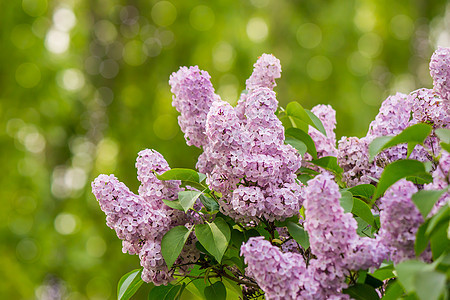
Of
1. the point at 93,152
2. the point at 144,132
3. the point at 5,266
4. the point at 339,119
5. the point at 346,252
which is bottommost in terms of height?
the point at 5,266

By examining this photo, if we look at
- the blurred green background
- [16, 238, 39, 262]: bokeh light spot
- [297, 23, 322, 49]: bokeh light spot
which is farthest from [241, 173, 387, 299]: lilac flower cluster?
[297, 23, 322, 49]: bokeh light spot

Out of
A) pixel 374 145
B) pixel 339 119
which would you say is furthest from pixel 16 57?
pixel 374 145

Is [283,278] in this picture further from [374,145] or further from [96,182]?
[96,182]

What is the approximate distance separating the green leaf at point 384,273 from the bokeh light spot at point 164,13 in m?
4.42

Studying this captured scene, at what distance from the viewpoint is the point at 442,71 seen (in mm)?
908

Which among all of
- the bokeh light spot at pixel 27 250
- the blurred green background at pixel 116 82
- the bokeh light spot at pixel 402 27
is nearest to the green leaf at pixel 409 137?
the blurred green background at pixel 116 82

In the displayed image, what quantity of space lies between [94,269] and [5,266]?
70 cm

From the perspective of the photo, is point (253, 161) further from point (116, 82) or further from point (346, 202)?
point (116, 82)

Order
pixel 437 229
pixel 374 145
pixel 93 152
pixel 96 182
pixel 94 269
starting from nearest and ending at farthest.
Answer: pixel 437 229, pixel 374 145, pixel 96 182, pixel 94 269, pixel 93 152

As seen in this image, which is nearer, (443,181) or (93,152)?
(443,181)

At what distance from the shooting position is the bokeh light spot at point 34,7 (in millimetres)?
4324

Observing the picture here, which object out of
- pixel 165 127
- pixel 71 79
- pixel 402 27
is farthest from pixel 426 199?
pixel 402 27

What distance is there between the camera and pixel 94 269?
4.53 m

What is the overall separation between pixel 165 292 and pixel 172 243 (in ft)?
0.54
